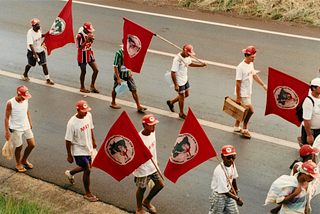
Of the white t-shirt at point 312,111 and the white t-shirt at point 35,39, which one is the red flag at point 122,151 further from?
the white t-shirt at point 35,39

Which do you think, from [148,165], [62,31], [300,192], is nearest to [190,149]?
[148,165]

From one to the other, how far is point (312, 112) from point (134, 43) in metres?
3.86

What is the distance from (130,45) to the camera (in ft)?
29.8

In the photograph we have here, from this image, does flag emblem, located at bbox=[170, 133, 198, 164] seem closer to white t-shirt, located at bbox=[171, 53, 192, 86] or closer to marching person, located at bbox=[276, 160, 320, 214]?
marching person, located at bbox=[276, 160, 320, 214]

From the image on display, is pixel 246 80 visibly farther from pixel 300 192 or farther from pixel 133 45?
pixel 300 192

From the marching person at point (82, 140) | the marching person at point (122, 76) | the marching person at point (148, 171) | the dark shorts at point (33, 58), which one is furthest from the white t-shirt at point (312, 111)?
the dark shorts at point (33, 58)

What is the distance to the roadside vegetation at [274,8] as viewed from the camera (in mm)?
15203

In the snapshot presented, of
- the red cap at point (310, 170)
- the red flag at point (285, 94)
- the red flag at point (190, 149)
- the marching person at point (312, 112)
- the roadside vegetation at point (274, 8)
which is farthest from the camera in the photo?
the roadside vegetation at point (274, 8)

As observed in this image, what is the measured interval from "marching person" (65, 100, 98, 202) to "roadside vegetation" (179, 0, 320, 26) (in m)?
10.7

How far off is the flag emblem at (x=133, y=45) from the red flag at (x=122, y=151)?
10.4 ft

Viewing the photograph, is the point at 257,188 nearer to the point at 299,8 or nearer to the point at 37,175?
the point at 37,175

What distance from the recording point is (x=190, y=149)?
6.22 m

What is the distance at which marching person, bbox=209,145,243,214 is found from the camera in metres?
5.79

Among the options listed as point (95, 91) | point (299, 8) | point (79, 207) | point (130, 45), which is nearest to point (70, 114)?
point (95, 91)
